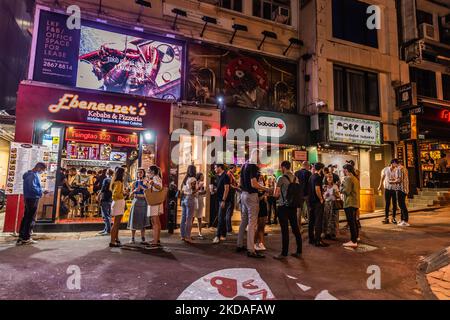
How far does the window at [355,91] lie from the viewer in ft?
50.1

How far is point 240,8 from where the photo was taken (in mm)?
13781

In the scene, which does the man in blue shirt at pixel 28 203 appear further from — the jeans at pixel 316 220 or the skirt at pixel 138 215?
the jeans at pixel 316 220

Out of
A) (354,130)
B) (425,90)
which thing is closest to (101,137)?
(354,130)

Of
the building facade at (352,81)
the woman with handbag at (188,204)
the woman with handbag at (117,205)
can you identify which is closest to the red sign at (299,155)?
the building facade at (352,81)

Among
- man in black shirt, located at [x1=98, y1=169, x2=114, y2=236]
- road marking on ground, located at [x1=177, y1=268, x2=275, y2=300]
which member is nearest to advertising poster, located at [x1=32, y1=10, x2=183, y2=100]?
man in black shirt, located at [x1=98, y1=169, x2=114, y2=236]

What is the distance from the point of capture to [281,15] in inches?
565

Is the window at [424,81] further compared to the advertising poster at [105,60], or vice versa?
the window at [424,81]

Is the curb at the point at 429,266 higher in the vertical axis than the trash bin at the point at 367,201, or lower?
lower

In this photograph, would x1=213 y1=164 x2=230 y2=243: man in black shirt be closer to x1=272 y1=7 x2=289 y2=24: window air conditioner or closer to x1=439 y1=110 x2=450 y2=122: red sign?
x1=272 y1=7 x2=289 y2=24: window air conditioner

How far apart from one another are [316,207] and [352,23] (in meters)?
12.6

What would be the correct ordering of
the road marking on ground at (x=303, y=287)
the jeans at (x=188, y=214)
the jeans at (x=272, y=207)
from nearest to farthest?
the road marking on ground at (x=303, y=287) < the jeans at (x=188, y=214) < the jeans at (x=272, y=207)

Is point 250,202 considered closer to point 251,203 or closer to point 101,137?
point 251,203
